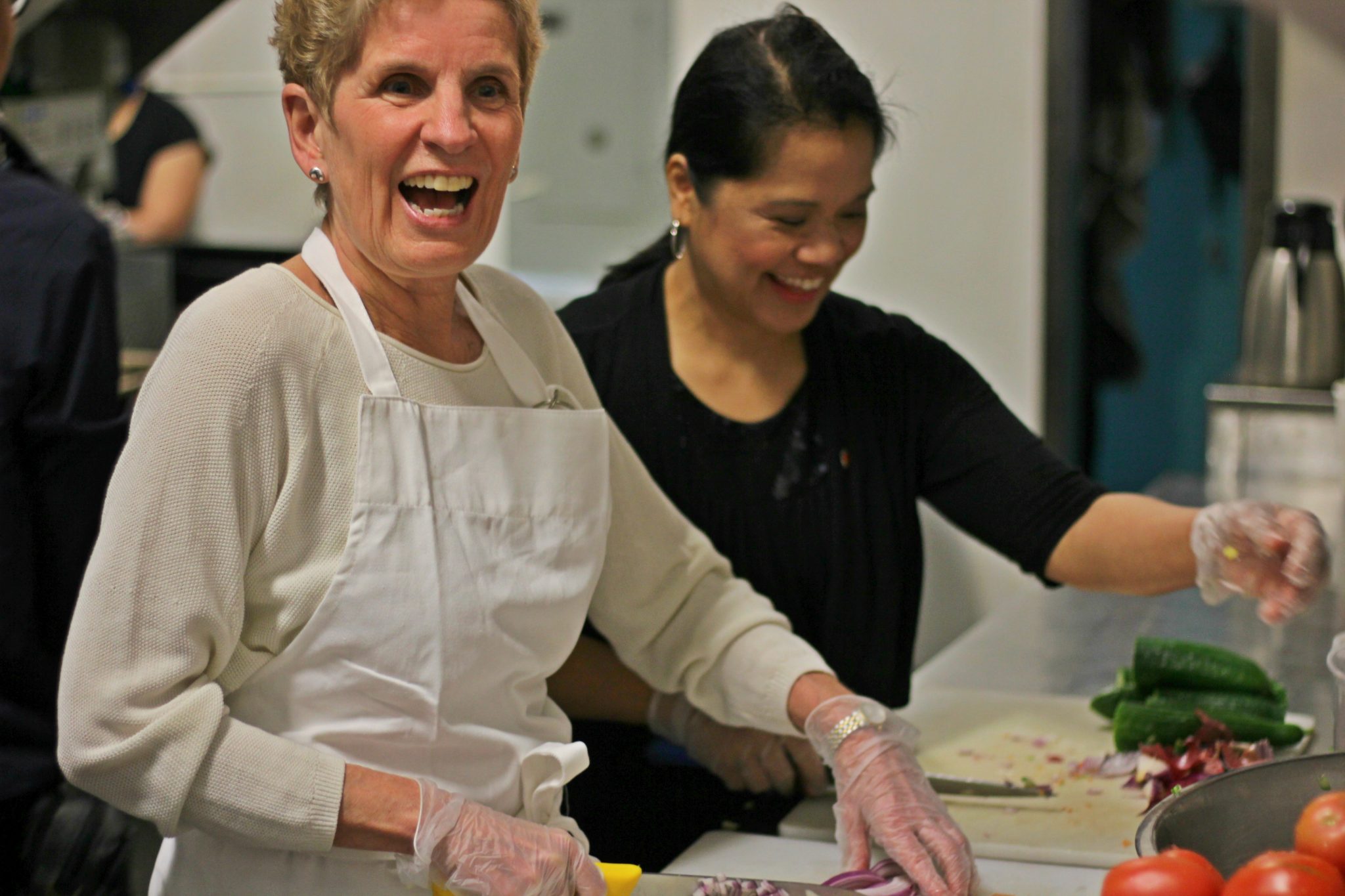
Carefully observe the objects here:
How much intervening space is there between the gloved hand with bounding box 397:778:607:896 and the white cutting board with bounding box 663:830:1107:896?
0.86 feet

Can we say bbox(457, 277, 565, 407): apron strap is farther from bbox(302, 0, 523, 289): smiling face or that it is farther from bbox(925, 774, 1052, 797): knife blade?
bbox(925, 774, 1052, 797): knife blade

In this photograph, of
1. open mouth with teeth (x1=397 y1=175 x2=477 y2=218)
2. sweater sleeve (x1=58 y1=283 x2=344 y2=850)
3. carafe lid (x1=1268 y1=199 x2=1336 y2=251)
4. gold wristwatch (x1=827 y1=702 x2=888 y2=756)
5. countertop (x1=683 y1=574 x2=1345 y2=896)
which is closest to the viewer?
sweater sleeve (x1=58 y1=283 x2=344 y2=850)

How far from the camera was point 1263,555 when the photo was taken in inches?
58.7

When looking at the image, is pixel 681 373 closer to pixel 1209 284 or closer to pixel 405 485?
pixel 405 485

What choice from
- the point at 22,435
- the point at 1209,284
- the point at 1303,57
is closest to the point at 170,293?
the point at 22,435

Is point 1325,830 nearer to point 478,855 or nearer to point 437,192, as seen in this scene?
point 478,855

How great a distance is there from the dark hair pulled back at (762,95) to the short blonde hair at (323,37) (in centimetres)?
49

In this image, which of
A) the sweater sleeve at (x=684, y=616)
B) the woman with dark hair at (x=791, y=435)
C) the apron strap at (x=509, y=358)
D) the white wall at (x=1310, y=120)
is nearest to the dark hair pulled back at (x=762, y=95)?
the woman with dark hair at (x=791, y=435)

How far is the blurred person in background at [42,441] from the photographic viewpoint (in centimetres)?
158

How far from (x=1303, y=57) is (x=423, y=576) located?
9.50 ft

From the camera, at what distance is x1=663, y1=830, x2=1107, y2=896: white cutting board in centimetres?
133

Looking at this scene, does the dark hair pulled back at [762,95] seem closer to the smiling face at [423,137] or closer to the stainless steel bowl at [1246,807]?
the smiling face at [423,137]

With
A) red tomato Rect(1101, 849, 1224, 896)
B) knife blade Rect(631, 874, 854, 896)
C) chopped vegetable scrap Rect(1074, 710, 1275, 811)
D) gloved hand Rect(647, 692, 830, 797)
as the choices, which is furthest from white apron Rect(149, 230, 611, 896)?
chopped vegetable scrap Rect(1074, 710, 1275, 811)

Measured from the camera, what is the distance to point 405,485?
3.73 ft
